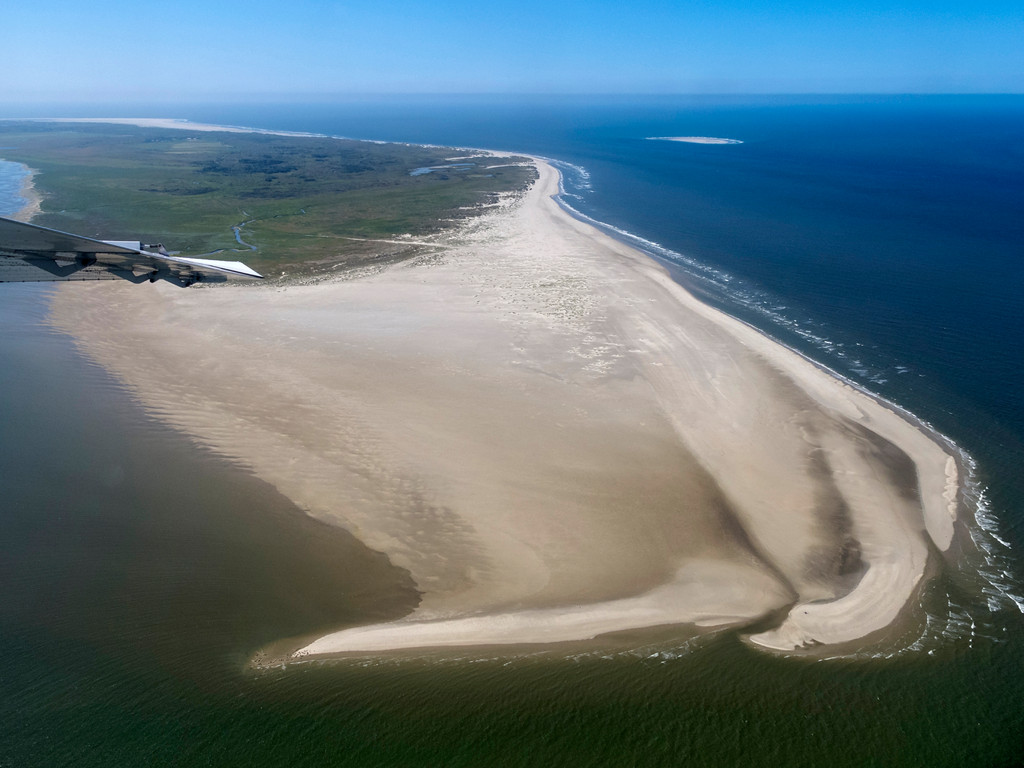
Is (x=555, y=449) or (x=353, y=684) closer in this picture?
(x=353, y=684)

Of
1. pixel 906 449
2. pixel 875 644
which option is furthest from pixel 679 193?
pixel 875 644

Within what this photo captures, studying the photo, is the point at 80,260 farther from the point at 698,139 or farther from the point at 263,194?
the point at 698,139

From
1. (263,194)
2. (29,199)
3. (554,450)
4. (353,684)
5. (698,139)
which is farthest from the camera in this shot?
(698,139)

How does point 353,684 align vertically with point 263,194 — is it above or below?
below

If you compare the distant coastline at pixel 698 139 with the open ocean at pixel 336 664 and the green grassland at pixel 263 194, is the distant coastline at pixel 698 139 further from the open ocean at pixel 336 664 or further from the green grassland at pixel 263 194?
the open ocean at pixel 336 664

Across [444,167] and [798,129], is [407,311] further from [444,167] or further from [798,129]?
[798,129]

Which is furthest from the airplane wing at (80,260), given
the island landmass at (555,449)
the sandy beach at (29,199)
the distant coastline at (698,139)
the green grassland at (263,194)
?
the distant coastline at (698,139)

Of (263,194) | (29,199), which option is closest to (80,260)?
(263,194)
